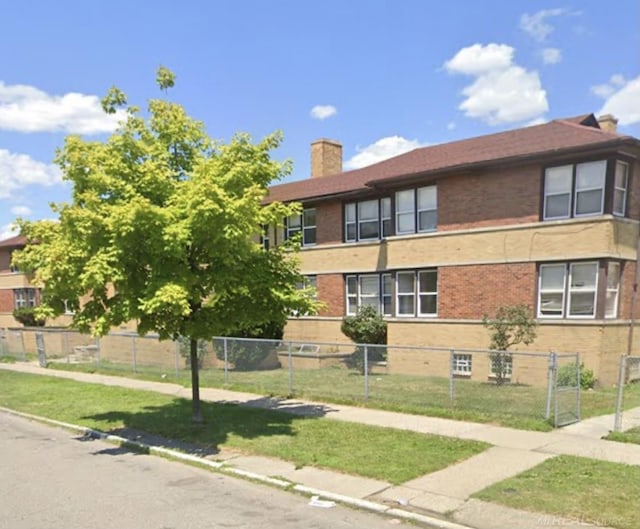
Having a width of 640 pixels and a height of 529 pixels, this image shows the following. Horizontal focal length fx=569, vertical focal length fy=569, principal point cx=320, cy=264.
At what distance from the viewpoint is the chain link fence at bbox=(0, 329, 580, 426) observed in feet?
37.1

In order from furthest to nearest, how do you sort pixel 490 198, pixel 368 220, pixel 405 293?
pixel 368 220
pixel 405 293
pixel 490 198

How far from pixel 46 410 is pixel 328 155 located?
773 inches

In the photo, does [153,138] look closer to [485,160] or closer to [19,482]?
[19,482]

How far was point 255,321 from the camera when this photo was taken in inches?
417

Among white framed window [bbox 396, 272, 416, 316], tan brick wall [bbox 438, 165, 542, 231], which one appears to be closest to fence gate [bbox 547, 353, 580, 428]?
tan brick wall [bbox 438, 165, 542, 231]

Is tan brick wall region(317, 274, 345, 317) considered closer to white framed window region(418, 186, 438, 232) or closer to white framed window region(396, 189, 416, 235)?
white framed window region(396, 189, 416, 235)

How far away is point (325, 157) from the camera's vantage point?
29203mm

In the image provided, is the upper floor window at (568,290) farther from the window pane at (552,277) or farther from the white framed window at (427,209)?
the white framed window at (427,209)

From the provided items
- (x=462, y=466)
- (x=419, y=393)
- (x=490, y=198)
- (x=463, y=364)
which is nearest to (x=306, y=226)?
(x=490, y=198)

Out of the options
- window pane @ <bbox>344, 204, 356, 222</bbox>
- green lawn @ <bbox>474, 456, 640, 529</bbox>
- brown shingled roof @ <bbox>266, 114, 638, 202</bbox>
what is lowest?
green lawn @ <bbox>474, 456, 640, 529</bbox>

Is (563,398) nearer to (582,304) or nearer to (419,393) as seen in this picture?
(419,393)

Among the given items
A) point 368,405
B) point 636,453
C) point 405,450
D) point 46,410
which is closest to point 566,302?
point 368,405

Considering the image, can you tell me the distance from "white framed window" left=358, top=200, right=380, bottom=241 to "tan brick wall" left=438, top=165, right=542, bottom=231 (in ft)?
11.3

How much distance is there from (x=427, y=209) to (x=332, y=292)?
5.79 m
